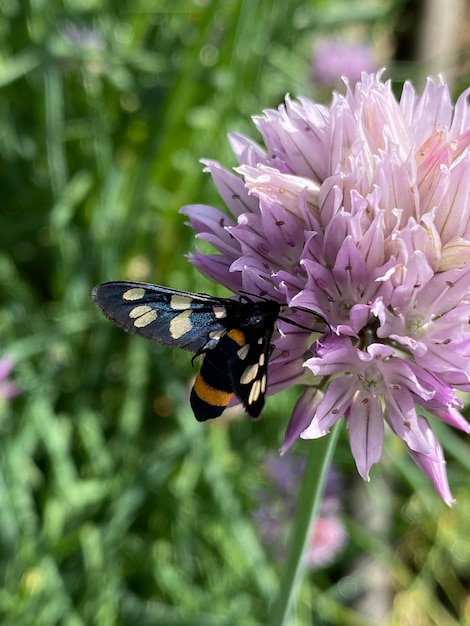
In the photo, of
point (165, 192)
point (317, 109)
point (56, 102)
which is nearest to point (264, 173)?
point (317, 109)

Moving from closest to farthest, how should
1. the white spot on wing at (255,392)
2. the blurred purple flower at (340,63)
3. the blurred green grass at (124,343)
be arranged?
the white spot on wing at (255,392), the blurred green grass at (124,343), the blurred purple flower at (340,63)

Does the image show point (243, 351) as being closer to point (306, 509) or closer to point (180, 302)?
point (180, 302)

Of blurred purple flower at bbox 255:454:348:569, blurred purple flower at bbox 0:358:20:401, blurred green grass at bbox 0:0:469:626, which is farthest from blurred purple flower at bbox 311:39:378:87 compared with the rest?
blurred purple flower at bbox 0:358:20:401

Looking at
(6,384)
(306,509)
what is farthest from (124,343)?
(306,509)

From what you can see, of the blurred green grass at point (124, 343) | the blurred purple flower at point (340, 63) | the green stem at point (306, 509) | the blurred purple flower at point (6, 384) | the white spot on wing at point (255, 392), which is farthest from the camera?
the blurred purple flower at point (340, 63)

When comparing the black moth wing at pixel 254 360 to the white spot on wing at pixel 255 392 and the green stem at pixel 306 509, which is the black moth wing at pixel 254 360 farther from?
the green stem at pixel 306 509

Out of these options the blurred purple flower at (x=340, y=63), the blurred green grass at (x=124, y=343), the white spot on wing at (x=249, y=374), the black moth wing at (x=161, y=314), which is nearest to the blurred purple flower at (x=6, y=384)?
the blurred green grass at (x=124, y=343)

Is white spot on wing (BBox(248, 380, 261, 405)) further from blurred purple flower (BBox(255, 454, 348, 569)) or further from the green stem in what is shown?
blurred purple flower (BBox(255, 454, 348, 569))

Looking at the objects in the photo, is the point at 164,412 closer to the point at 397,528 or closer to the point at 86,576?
the point at 86,576

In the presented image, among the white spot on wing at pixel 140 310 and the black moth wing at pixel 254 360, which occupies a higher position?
the white spot on wing at pixel 140 310
